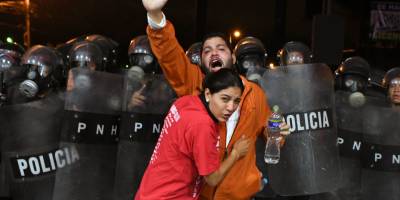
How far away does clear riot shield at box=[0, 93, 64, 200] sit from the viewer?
333 cm

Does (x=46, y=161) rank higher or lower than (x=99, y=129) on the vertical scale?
lower

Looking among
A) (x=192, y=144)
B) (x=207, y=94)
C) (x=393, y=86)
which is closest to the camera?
(x=192, y=144)

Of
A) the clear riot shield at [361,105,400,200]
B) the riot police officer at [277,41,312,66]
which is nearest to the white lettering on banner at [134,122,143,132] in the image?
the riot police officer at [277,41,312,66]

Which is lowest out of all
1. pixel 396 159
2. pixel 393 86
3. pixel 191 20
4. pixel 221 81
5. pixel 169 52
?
pixel 396 159

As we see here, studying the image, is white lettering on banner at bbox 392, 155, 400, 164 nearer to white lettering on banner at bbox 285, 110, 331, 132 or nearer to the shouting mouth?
white lettering on banner at bbox 285, 110, 331, 132

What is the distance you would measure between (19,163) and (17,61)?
1.07 meters

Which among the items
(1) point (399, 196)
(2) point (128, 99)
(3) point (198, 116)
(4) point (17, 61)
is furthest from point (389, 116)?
(4) point (17, 61)

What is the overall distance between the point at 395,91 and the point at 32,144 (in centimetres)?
242

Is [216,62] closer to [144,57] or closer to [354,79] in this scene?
[144,57]

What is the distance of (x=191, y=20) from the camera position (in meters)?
11.8

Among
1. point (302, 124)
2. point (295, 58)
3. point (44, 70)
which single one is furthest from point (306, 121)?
point (44, 70)

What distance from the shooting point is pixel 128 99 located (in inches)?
137

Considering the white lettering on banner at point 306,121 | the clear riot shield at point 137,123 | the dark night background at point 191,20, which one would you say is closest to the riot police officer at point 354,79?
the white lettering on banner at point 306,121

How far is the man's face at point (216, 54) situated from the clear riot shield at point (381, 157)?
4.65ft
